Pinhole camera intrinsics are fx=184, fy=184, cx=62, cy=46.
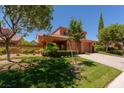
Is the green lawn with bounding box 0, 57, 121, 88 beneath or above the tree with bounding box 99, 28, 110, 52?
beneath

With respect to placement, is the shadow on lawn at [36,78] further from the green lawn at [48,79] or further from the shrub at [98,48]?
the shrub at [98,48]

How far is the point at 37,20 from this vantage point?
47.3ft

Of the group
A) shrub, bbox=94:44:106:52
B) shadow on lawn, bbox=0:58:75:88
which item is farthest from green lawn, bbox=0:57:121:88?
shrub, bbox=94:44:106:52

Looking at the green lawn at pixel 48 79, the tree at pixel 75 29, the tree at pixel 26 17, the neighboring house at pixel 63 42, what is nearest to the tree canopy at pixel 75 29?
the tree at pixel 75 29

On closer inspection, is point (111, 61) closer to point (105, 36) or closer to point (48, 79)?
point (48, 79)

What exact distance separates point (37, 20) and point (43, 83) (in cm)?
702

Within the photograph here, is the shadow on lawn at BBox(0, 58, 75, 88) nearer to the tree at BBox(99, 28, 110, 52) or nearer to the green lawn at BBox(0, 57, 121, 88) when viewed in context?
the green lawn at BBox(0, 57, 121, 88)

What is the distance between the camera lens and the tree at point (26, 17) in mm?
13500

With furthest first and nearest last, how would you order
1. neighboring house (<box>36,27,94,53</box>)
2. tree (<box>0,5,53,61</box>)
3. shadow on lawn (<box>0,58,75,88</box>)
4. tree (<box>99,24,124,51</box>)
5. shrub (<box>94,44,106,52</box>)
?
shrub (<box>94,44,106,52</box>) → tree (<box>99,24,124,51</box>) → neighboring house (<box>36,27,94,53</box>) → tree (<box>0,5,53,61</box>) → shadow on lawn (<box>0,58,75,88</box>)

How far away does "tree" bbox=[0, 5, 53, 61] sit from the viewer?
44.3 ft

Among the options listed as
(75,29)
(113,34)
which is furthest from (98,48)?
(75,29)

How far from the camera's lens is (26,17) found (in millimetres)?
14141
